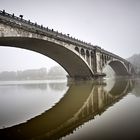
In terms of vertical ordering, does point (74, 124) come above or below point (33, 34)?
below

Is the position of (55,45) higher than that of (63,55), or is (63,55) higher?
(55,45)

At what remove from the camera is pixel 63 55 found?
3616 centimetres

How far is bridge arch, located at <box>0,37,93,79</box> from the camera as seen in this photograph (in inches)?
1089

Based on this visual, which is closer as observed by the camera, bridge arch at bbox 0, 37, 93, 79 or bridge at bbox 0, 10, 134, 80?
bridge at bbox 0, 10, 134, 80

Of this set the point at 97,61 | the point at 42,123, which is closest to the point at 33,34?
the point at 42,123

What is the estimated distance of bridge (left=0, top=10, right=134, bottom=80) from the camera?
801 inches

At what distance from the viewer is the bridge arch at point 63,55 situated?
90.8 ft

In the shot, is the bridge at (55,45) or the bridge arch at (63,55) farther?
the bridge arch at (63,55)

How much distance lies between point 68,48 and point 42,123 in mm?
24940

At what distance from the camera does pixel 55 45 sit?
30.4 metres

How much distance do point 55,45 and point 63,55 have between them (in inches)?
238

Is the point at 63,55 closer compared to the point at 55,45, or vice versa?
the point at 55,45

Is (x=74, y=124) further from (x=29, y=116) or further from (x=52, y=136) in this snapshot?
(x=29, y=116)

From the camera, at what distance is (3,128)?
800 centimetres
